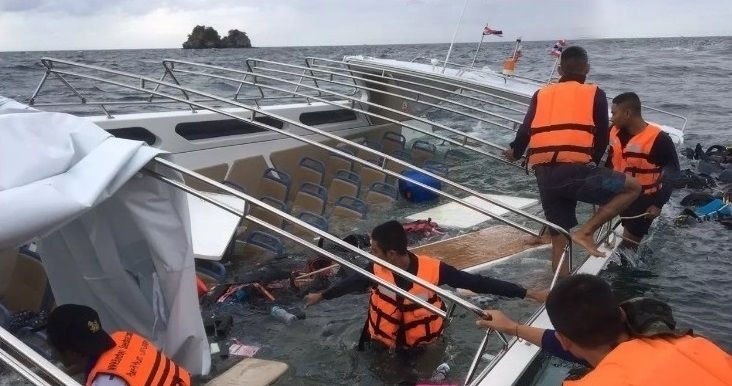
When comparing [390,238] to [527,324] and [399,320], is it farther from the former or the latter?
[527,324]

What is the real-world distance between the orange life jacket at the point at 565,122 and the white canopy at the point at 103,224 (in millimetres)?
2921

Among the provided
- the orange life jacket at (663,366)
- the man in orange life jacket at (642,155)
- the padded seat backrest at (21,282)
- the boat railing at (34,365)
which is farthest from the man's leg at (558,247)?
the padded seat backrest at (21,282)

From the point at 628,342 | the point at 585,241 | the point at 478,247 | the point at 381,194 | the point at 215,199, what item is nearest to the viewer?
the point at 628,342

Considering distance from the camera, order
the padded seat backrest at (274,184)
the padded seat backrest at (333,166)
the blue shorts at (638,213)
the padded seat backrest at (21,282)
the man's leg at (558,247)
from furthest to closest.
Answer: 1. the padded seat backrest at (333,166)
2. the padded seat backrest at (274,184)
3. the blue shorts at (638,213)
4. the padded seat backrest at (21,282)
5. the man's leg at (558,247)

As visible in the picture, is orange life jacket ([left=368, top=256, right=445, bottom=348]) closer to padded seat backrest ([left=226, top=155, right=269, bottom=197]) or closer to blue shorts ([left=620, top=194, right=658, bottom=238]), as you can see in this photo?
blue shorts ([left=620, top=194, right=658, bottom=238])

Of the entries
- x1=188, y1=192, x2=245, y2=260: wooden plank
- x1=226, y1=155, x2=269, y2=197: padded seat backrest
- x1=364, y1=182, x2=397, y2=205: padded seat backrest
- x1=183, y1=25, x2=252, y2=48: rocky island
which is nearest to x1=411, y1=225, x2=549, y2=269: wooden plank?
x1=364, y1=182, x2=397, y2=205: padded seat backrest

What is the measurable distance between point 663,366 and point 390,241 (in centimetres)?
230

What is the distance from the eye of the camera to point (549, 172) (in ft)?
17.8

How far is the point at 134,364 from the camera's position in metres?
3.29

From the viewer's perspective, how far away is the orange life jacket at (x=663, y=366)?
7.19ft

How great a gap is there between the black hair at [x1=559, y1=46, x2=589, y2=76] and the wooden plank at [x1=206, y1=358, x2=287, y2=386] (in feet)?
10.4

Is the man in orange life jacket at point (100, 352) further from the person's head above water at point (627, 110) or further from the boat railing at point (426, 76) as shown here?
the boat railing at point (426, 76)

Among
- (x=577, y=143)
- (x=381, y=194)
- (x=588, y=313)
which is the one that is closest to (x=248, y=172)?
(x=381, y=194)

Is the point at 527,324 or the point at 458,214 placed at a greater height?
the point at 527,324
